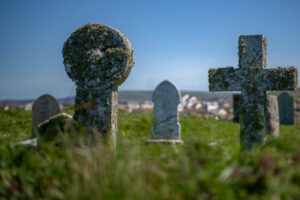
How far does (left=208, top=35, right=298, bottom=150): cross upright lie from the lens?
20.1 feet

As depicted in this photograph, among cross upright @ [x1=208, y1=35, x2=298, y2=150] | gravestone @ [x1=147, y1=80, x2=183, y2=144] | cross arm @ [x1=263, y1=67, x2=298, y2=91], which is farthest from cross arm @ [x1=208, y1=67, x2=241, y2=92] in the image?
gravestone @ [x1=147, y1=80, x2=183, y2=144]

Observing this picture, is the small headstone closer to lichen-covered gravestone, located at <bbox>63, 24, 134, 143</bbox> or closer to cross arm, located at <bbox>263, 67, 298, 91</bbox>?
cross arm, located at <bbox>263, 67, 298, 91</bbox>

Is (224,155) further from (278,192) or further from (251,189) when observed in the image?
(278,192)

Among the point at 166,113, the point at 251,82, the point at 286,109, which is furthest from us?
the point at 286,109

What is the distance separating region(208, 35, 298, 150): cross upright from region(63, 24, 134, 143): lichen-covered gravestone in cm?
203

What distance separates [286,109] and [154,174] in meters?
19.9

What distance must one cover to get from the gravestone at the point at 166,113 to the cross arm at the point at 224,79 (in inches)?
196

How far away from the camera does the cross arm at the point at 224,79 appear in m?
6.30

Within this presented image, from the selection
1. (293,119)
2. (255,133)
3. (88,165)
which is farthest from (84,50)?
(293,119)

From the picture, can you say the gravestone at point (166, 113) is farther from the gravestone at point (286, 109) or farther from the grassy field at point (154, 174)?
the gravestone at point (286, 109)

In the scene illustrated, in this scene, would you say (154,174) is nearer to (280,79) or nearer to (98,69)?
(98,69)

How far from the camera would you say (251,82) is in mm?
6238

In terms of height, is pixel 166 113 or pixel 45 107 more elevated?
pixel 45 107

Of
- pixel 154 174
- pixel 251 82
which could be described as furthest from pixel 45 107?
pixel 154 174
